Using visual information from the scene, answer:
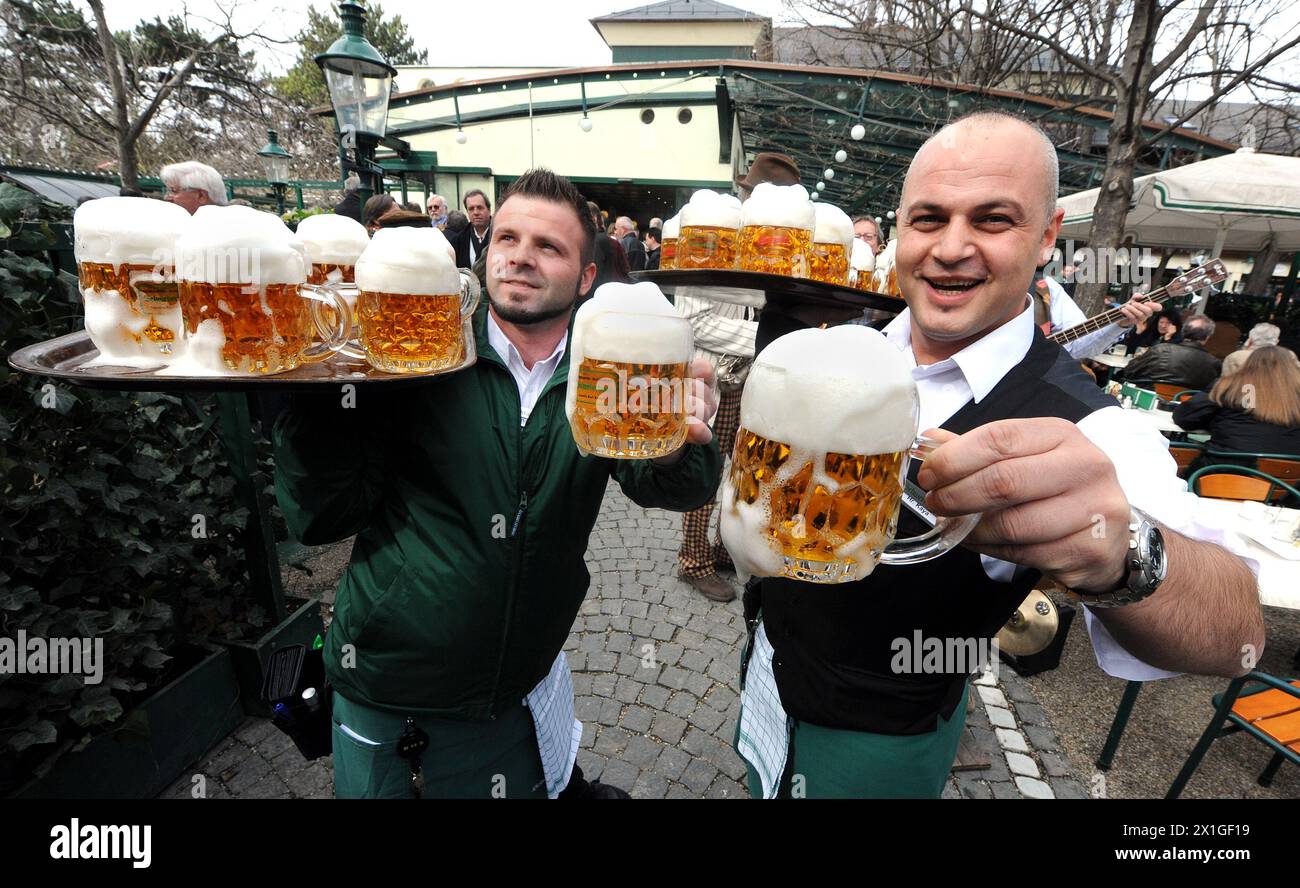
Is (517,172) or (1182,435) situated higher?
(517,172)

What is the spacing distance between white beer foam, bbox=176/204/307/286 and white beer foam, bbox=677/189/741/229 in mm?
1127

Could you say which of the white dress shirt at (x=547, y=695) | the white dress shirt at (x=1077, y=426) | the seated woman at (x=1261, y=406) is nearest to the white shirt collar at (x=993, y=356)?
the white dress shirt at (x=1077, y=426)

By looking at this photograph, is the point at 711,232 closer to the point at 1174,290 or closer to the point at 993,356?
the point at 993,356

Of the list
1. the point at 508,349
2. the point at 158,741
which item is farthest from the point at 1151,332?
the point at 158,741

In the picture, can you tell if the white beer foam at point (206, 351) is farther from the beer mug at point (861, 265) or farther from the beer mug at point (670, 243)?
the beer mug at point (861, 265)

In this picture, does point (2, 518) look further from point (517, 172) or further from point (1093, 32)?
point (517, 172)

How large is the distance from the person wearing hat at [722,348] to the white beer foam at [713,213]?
0.21 metres

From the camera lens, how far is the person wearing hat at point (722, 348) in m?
2.53

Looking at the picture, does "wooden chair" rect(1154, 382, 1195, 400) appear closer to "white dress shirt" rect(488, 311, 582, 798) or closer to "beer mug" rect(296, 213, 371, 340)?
"white dress shirt" rect(488, 311, 582, 798)

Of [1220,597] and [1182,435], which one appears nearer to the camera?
[1220,597]
